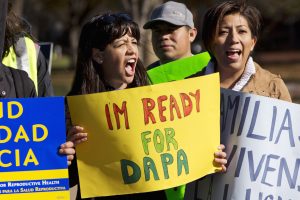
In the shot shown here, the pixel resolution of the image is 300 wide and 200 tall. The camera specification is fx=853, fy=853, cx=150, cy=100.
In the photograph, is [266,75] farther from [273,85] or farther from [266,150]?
[266,150]

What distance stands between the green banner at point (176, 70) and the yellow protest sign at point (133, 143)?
0.85 meters

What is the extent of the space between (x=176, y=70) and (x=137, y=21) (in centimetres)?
1620

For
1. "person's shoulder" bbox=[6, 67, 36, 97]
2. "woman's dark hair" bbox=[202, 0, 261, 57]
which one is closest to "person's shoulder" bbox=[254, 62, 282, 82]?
"woman's dark hair" bbox=[202, 0, 261, 57]

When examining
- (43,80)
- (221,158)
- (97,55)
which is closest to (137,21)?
(43,80)

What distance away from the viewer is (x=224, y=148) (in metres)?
4.05

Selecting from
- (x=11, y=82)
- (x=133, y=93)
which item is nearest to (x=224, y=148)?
(x=133, y=93)

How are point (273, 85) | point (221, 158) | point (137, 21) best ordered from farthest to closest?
point (137, 21) < point (273, 85) < point (221, 158)

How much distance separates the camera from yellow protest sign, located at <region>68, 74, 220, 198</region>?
387 cm

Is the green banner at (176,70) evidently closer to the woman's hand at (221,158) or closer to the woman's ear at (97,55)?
the woman's ear at (97,55)

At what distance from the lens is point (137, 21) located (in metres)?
21.0

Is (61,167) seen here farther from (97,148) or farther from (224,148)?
(224,148)

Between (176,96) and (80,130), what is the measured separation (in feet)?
1.58

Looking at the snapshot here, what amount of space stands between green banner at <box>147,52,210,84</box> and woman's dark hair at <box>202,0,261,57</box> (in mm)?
483

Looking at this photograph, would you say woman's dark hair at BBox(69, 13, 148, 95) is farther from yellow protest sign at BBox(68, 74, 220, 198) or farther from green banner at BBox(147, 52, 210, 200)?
green banner at BBox(147, 52, 210, 200)
